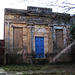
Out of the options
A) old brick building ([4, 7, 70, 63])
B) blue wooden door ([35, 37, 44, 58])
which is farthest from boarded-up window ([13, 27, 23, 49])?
blue wooden door ([35, 37, 44, 58])

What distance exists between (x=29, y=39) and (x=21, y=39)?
2.75 feet

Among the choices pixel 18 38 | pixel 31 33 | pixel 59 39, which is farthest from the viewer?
pixel 59 39

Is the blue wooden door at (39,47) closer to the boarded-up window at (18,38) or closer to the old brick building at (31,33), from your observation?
the old brick building at (31,33)

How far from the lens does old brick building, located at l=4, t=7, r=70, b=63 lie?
1595cm

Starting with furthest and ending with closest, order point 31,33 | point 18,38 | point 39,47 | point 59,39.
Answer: point 59,39 → point 39,47 → point 31,33 → point 18,38

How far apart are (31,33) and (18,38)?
144 centimetres

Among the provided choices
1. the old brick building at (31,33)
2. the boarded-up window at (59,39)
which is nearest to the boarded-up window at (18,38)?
the old brick building at (31,33)

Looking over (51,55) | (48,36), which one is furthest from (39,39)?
(51,55)

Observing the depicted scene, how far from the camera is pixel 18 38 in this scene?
53.3ft

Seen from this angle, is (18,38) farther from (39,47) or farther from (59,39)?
(59,39)

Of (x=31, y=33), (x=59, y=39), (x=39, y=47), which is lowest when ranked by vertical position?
(x=39, y=47)

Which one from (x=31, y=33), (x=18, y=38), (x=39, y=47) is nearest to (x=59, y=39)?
(x=39, y=47)

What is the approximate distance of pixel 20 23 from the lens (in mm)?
16375

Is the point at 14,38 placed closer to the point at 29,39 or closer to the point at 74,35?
the point at 29,39
